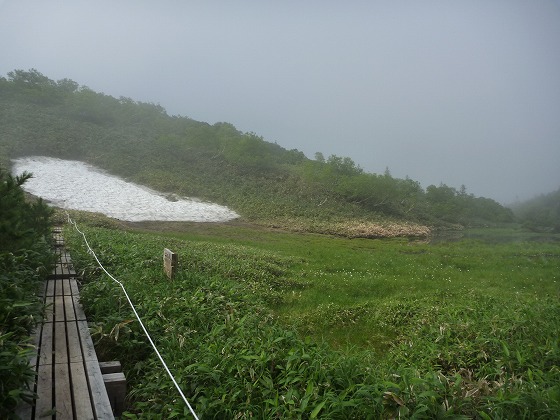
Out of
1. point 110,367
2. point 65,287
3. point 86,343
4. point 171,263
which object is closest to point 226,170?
point 171,263

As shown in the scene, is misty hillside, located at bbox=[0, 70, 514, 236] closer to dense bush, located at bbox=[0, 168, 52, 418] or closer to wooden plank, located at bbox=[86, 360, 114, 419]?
dense bush, located at bbox=[0, 168, 52, 418]

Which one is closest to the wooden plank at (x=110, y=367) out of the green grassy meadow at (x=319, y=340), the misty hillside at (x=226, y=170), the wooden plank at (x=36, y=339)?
the green grassy meadow at (x=319, y=340)

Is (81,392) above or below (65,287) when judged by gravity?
below

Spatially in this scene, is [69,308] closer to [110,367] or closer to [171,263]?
[110,367]

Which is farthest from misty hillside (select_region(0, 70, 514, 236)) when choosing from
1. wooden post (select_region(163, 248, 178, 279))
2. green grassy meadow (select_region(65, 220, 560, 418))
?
wooden post (select_region(163, 248, 178, 279))

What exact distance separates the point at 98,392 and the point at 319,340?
5446 mm

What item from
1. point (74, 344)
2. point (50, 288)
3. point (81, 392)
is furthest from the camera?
point (50, 288)

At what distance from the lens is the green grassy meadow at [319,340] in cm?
430

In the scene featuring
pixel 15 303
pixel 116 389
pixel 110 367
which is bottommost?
pixel 116 389

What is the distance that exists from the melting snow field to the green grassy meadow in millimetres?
18740

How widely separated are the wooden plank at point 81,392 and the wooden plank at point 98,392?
0.16 feet

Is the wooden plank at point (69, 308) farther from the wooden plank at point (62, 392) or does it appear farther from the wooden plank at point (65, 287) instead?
the wooden plank at point (62, 392)

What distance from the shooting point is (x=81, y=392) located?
13.6 ft

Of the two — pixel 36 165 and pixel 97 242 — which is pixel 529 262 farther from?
pixel 36 165
